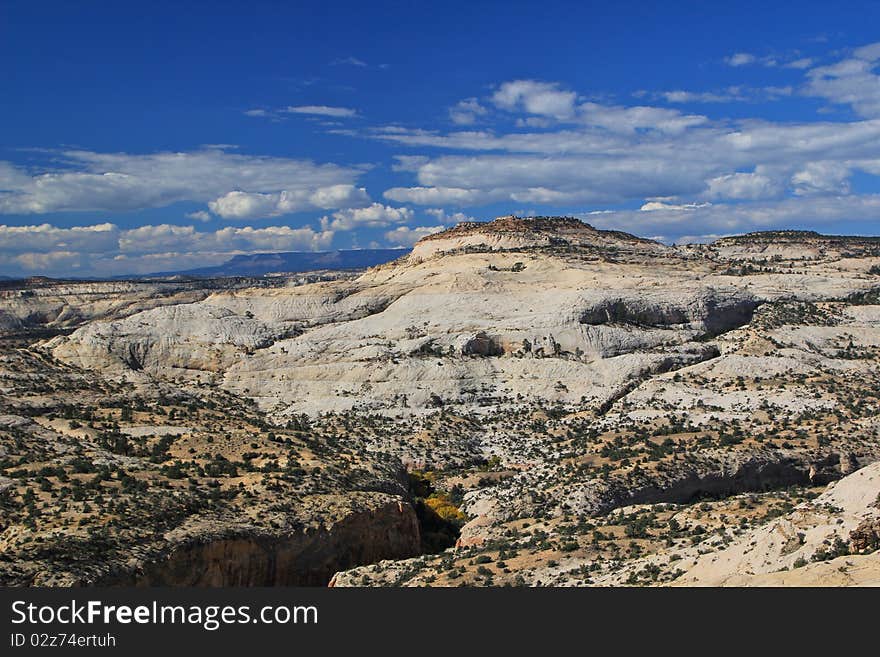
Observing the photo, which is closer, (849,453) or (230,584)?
(230,584)

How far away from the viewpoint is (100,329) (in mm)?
70875

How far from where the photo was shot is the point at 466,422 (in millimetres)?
55125

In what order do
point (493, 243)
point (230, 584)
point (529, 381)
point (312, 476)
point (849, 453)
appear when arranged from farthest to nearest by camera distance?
point (493, 243), point (529, 381), point (849, 453), point (312, 476), point (230, 584)

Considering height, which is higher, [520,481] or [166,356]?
[166,356]

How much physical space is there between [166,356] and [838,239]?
90536 mm

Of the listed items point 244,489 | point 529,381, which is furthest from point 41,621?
point 529,381

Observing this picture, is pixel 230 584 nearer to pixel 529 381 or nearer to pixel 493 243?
pixel 529 381

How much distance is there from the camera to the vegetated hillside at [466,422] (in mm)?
27859

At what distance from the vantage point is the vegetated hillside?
27.9 metres

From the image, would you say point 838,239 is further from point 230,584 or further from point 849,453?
point 230,584

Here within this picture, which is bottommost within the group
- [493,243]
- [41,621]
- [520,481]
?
[520,481]

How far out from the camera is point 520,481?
141ft

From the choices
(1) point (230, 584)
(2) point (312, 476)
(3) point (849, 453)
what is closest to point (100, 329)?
(2) point (312, 476)

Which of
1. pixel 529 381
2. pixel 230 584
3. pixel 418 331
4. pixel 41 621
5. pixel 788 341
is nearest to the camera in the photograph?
pixel 41 621
